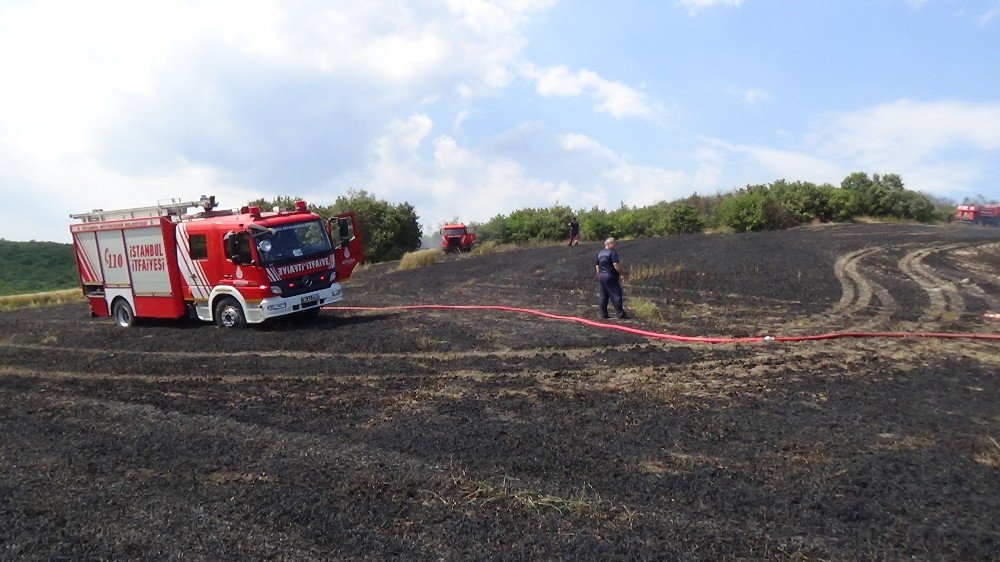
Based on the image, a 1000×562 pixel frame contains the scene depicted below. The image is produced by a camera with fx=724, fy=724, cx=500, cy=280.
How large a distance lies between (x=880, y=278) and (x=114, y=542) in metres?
20.2

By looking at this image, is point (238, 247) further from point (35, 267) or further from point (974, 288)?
point (35, 267)

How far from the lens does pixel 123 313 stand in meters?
18.1

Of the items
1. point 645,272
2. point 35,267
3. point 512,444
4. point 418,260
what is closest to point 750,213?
point 418,260

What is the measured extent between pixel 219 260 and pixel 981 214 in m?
56.5

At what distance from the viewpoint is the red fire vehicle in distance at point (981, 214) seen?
52.8 meters

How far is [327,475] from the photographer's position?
5.80 meters

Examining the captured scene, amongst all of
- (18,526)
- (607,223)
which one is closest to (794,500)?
(18,526)

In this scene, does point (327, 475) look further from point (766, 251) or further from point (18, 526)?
point (766, 251)

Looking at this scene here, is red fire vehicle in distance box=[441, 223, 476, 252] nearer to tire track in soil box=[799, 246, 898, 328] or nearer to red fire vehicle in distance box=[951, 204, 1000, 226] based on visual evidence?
tire track in soil box=[799, 246, 898, 328]

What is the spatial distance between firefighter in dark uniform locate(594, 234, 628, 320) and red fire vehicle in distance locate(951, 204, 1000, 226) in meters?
50.9

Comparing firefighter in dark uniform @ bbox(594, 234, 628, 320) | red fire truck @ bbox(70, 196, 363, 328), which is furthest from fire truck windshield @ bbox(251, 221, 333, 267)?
firefighter in dark uniform @ bbox(594, 234, 628, 320)

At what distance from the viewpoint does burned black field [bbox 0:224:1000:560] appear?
461 centimetres

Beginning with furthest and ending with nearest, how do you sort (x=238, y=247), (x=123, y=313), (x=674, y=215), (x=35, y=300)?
(x=674, y=215) → (x=35, y=300) → (x=123, y=313) → (x=238, y=247)

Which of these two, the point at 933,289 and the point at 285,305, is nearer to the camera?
the point at 285,305
